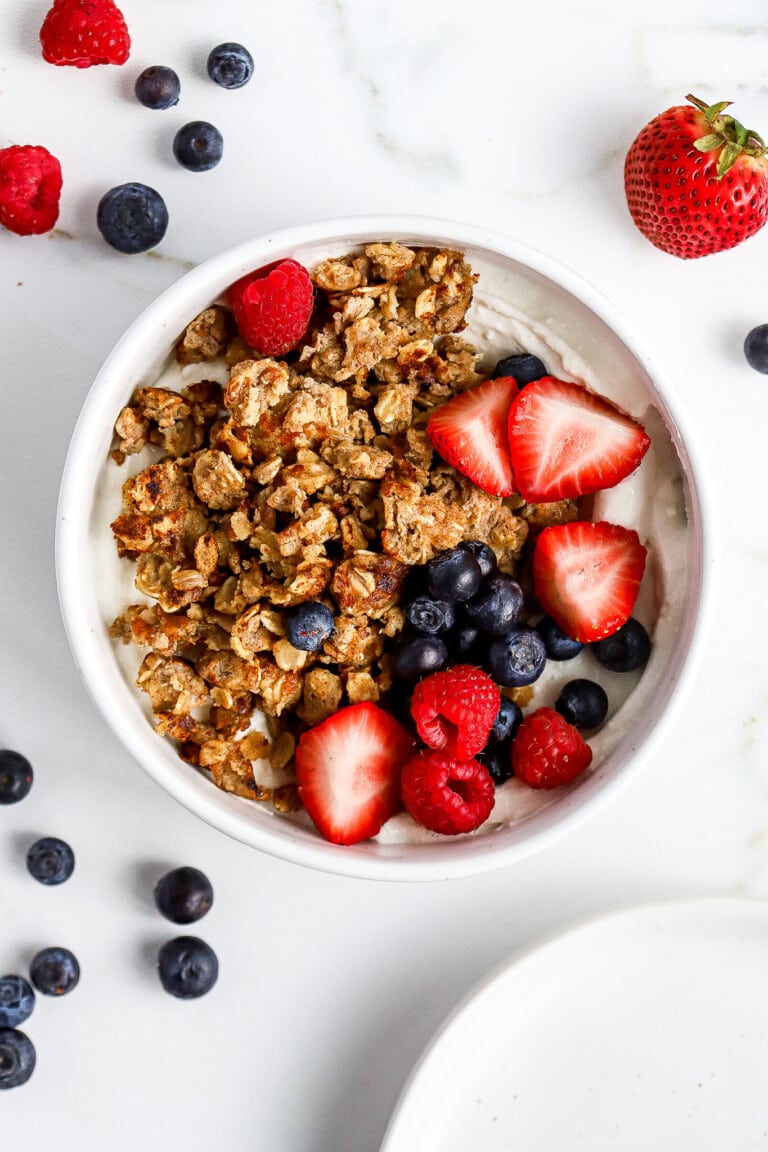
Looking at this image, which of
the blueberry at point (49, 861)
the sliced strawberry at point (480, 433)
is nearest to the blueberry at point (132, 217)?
the sliced strawberry at point (480, 433)

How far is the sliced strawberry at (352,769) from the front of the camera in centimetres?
108

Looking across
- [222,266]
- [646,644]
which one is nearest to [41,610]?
[222,266]

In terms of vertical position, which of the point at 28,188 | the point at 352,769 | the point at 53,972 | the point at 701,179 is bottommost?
the point at 53,972

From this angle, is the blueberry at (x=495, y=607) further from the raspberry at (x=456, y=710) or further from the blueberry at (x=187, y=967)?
the blueberry at (x=187, y=967)

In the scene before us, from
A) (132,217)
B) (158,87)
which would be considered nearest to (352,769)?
(132,217)

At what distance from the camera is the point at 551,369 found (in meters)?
1.14

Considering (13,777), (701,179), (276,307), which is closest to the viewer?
(276,307)

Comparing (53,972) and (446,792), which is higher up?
(446,792)

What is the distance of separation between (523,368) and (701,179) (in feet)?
0.95

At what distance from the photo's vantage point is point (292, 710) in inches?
44.9

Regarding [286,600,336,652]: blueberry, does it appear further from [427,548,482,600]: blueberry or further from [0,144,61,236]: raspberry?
[0,144,61,236]: raspberry

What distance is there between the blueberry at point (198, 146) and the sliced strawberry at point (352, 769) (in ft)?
2.16

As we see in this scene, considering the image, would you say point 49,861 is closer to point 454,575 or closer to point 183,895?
point 183,895

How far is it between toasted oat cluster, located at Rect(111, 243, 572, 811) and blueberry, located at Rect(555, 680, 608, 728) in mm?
172
